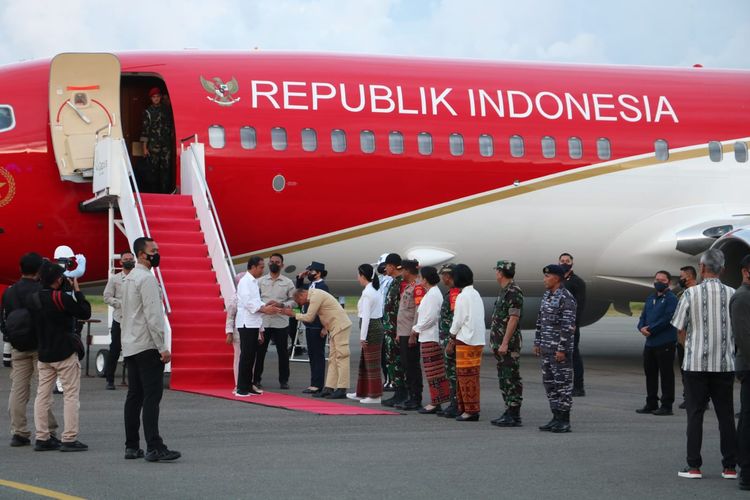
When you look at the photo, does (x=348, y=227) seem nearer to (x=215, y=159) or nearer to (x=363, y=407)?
(x=215, y=159)

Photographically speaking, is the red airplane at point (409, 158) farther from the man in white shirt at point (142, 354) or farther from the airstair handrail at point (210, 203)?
the man in white shirt at point (142, 354)

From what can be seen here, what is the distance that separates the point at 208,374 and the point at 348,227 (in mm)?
3774

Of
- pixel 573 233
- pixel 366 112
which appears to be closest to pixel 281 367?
pixel 366 112

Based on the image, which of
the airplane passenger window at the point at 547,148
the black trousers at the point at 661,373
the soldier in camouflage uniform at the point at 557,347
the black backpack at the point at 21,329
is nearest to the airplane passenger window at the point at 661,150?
the airplane passenger window at the point at 547,148

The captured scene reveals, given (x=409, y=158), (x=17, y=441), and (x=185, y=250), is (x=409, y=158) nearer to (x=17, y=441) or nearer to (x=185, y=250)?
(x=185, y=250)

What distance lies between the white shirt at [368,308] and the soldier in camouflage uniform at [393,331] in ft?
0.46

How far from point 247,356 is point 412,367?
2009 mm

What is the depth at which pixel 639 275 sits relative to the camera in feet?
60.4

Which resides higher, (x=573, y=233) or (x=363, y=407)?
(x=573, y=233)

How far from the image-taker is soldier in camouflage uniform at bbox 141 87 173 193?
16688mm

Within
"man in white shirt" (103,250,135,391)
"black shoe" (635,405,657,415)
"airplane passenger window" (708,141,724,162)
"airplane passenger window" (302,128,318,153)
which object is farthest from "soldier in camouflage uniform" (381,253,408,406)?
"airplane passenger window" (708,141,724,162)

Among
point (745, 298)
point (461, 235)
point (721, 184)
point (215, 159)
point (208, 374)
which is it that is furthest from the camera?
point (721, 184)

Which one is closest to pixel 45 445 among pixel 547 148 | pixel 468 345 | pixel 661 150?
pixel 468 345

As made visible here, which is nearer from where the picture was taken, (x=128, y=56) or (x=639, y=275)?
(x=128, y=56)
